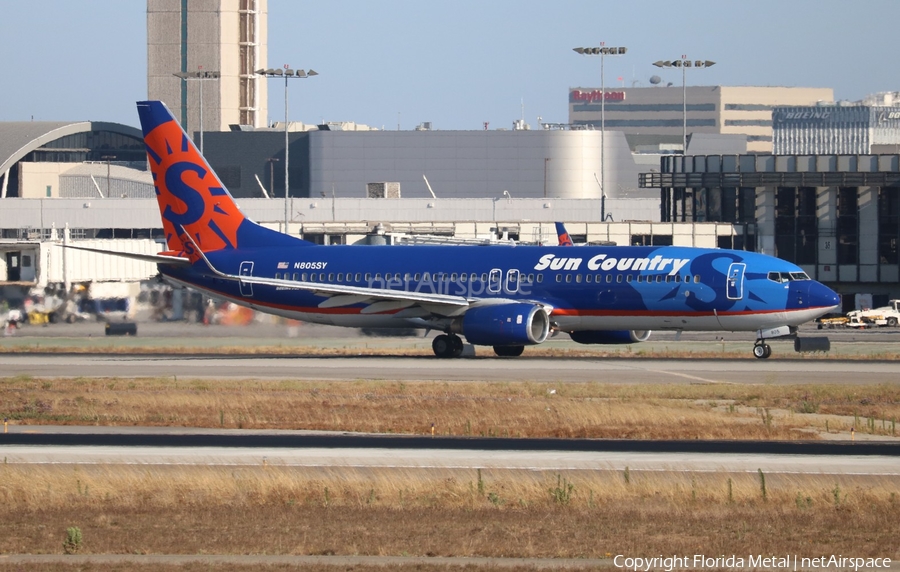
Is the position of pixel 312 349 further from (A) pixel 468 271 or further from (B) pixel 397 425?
(B) pixel 397 425

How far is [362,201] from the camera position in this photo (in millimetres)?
125250

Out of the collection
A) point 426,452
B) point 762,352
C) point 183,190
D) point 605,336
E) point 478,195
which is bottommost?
point 426,452

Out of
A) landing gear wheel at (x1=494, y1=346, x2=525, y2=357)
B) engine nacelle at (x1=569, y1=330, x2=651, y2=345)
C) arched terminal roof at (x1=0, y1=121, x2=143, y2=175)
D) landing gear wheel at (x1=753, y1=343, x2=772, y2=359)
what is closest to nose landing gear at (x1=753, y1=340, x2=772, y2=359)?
landing gear wheel at (x1=753, y1=343, x2=772, y2=359)

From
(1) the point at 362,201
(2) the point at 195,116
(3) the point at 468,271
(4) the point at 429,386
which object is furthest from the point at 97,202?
(4) the point at 429,386

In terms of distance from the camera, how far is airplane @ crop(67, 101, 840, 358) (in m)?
48.1

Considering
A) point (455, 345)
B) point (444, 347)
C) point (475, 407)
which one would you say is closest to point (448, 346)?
point (444, 347)

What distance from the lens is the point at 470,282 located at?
168 ft

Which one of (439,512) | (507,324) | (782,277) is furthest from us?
(507,324)

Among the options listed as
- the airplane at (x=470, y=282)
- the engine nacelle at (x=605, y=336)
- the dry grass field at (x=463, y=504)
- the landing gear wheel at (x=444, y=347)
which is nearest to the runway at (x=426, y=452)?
the dry grass field at (x=463, y=504)

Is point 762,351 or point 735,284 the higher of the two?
point 735,284

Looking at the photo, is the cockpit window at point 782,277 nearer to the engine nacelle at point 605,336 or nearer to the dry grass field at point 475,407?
the engine nacelle at point 605,336

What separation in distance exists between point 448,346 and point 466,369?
6.15m

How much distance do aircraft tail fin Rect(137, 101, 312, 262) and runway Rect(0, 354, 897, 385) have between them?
19.0ft

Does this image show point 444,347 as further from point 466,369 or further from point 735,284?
point 735,284
